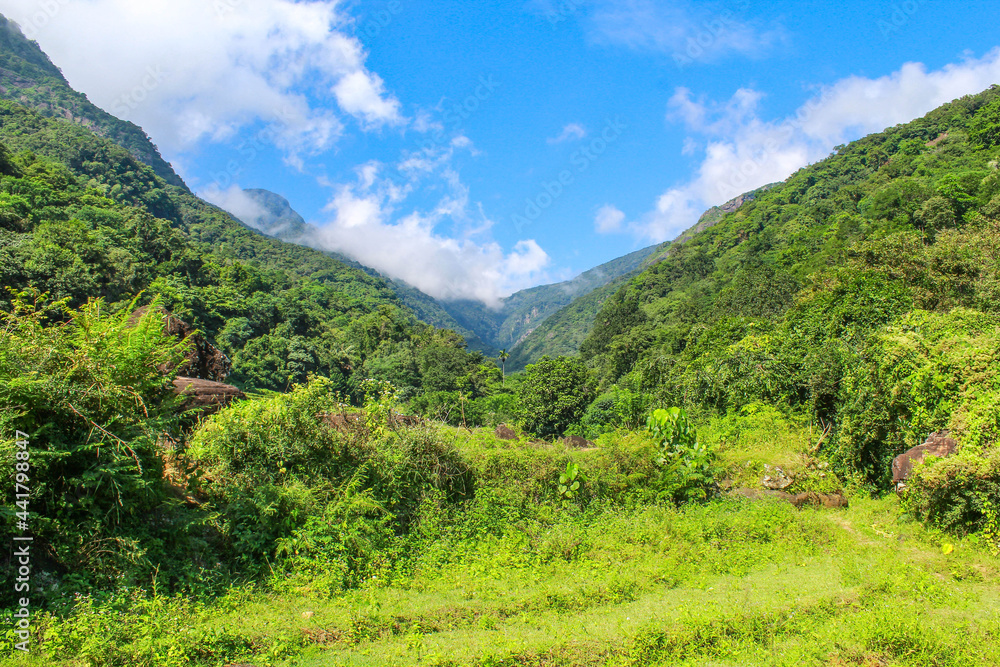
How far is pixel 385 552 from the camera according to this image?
7465mm

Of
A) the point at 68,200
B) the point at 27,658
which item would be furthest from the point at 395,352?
the point at 27,658

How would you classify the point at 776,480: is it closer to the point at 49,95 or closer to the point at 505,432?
the point at 505,432

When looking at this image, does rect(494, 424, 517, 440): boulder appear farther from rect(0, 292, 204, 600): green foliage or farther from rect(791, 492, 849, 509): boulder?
rect(0, 292, 204, 600): green foliage

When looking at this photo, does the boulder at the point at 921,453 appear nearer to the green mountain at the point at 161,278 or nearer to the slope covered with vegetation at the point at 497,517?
the slope covered with vegetation at the point at 497,517

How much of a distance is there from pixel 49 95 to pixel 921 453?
191 meters

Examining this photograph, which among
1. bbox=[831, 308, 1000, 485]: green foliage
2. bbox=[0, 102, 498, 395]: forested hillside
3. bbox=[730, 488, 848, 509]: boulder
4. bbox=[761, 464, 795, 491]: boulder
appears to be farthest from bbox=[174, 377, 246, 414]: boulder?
bbox=[831, 308, 1000, 485]: green foliage

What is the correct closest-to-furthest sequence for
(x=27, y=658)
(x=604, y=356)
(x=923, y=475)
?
(x=27, y=658)
(x=923, y=475)
(x=604, y=356)

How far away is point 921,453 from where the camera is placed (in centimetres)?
943

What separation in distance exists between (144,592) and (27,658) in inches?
45.9

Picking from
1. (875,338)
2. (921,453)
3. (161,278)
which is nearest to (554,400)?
(875,338)

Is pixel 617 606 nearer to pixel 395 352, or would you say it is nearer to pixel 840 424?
pixel 840 424

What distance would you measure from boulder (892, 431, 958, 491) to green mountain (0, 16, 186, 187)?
161 metres

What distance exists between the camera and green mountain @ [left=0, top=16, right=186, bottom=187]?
131 metres

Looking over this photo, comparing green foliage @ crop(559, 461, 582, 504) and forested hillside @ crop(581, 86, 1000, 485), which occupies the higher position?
forested hillside @ crop(581, 86, 1000, 485)
